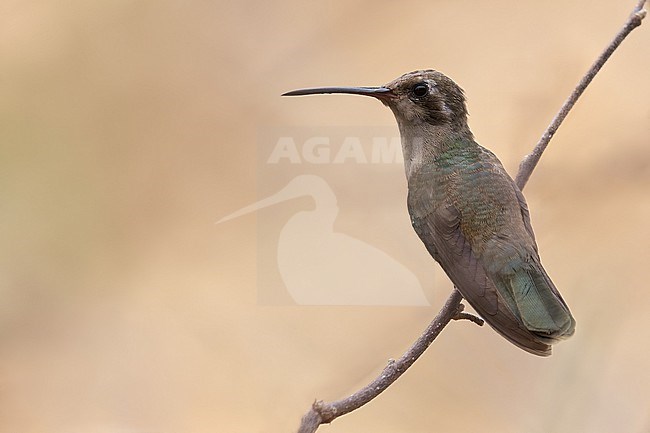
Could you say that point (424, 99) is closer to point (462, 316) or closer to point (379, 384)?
point (462, 316)

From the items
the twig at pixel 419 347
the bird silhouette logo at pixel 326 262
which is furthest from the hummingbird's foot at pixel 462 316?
the bird silhouette logo at pixel 326 262

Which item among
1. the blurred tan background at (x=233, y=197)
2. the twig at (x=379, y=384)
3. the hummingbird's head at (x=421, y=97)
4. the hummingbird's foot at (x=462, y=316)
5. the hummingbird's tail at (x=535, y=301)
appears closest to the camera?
the twig at (x=379, y=384)

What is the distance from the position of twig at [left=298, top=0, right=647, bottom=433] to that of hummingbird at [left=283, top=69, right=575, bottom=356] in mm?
38

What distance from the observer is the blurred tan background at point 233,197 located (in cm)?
132

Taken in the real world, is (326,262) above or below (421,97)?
below

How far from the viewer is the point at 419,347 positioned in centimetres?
84

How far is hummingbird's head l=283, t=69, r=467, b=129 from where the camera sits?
1.07m

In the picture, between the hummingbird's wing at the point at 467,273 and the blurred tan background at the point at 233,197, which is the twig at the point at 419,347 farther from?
the blurred tan background at the point at 233,197

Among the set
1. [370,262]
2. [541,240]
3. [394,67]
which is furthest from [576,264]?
[394,67]

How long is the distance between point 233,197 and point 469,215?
1.83 ft

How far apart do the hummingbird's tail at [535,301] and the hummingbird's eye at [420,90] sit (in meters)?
0.26

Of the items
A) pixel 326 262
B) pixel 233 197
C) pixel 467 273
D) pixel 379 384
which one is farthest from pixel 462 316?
pixel 233 197

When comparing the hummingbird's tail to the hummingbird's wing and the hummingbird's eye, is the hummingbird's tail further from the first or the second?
the hummingbird's eye

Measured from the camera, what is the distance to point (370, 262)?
142cm
